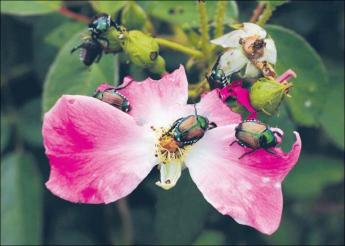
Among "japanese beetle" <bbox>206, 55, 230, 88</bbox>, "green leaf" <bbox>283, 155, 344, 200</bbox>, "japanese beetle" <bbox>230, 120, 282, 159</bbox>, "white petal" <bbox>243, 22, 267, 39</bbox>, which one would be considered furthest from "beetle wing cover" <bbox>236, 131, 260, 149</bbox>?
"green leaf" <bbox>283, 155, 344, 200</bbox>

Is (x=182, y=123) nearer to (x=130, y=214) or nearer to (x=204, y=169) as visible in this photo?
(x=204, y=169)

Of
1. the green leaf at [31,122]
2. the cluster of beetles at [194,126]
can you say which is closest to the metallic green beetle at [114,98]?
the cluster of beetles at [194,126]

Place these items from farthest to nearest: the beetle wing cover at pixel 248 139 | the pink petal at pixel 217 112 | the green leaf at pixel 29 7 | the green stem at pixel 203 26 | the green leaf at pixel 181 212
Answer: the green leaf at pixel 29 7
the green leaf at pixel 181 212
the green stem at pixel 203 26
the pink petal at pixel 217 112
the beetle wing cover at pixel 248 139

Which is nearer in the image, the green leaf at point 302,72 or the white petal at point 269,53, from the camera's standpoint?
the white petal at point 269,53

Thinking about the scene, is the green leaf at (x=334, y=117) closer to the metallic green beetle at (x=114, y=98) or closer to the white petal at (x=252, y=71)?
the white petal at (x=252, y=71)

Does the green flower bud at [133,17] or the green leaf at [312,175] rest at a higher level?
the green flower bud at [133,17]

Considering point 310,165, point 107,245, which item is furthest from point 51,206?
point 310,165

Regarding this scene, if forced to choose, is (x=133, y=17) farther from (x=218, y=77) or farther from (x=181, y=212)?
(x=181, y=212)

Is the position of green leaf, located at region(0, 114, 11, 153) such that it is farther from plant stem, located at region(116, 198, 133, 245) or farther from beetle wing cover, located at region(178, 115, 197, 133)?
beetle wing cover, located at region(178, 115, 197, 133)
